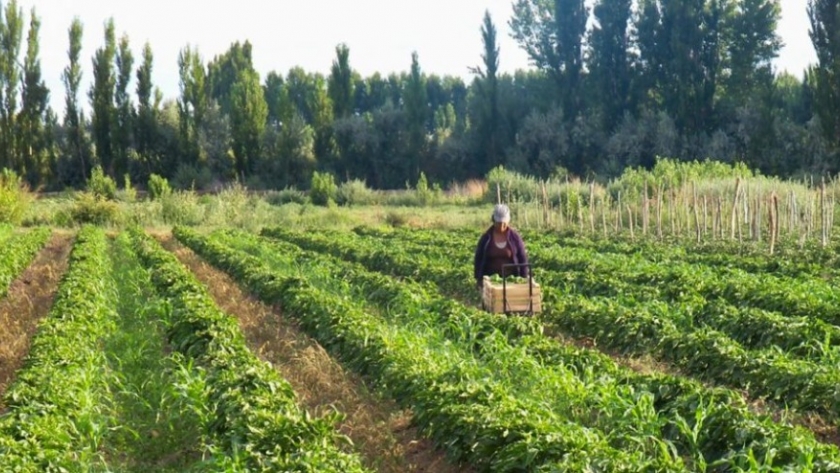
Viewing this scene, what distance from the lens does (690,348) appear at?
8859mm

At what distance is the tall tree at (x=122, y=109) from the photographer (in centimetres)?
4981

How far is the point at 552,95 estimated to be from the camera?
2131 inches

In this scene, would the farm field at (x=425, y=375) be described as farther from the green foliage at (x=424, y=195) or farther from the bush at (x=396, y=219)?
the green foliage at (x=424, y=195)

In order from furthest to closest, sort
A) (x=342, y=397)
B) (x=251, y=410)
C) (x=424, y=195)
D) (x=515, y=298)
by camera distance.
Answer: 1. (x=424, y=195)
2. (x=515, y=298)
3. (x=342, y=397)
4. (x=251, y=410)

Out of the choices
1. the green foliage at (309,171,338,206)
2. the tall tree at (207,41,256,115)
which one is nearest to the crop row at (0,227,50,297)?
the green foliage at (309,171,338,206)

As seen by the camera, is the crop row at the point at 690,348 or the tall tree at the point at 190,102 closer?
the crop row at the point at 690,348

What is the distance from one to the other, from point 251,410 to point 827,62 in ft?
124

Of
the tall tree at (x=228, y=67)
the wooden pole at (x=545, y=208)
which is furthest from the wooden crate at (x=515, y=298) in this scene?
the tall tree at (x=228, y=67)

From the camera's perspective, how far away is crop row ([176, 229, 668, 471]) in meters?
5.56

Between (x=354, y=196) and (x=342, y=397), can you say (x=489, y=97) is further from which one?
(x=342, y=397)

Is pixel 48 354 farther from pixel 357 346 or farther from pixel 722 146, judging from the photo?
pixel 722 146

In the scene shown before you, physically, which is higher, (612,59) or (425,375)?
(612,59)

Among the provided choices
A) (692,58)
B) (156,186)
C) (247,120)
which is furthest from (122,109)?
(692,58)

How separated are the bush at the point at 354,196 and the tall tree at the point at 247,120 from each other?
370 inches
